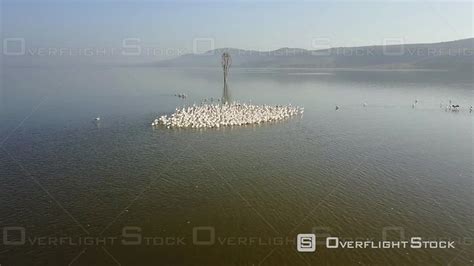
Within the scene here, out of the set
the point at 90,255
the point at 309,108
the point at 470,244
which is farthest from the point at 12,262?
the point at 309,108

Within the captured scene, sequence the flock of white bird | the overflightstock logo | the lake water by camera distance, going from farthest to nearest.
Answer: the flock of white bird → the overflightstock logo → the lake water

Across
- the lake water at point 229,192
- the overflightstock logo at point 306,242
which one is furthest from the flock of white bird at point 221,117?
the overflightstock logo at point 306,242

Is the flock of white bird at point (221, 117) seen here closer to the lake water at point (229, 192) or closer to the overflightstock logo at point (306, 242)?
the lake water at point (229, 192)

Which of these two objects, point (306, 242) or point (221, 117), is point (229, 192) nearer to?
point (306, 242)

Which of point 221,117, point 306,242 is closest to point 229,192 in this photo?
point 306,242

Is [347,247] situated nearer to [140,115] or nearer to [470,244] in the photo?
[470,244]

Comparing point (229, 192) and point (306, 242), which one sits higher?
point (229, 192)

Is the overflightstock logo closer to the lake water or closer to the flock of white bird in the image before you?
the lake water

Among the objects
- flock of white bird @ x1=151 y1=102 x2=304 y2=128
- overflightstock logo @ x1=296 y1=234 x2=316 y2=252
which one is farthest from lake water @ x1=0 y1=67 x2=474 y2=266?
flock of white bird @ x1=151 y1=102 x2=304 y2=128

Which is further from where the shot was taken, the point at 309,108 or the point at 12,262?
the point at 309,108
